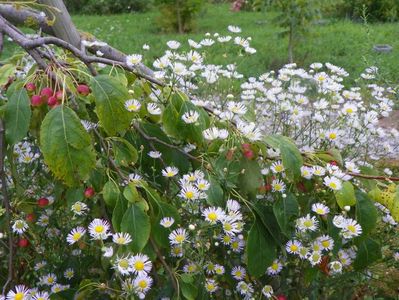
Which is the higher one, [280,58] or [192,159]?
[280,58]

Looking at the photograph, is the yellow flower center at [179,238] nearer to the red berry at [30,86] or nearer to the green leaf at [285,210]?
the green leaf at [285,210]

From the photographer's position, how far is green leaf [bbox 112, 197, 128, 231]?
134 centimetres

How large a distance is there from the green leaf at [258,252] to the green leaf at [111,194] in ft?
1.23

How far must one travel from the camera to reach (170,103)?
1.56 m

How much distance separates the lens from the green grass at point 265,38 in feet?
26.9

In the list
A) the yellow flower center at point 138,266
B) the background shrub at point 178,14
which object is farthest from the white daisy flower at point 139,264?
the background shrub at point 178,14

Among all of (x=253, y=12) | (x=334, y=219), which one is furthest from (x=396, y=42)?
(x=334, y=219)

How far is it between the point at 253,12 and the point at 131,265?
1346cm

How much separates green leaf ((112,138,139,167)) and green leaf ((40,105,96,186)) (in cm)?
20

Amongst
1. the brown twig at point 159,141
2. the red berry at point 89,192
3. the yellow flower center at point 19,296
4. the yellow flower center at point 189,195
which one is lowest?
the yellow flower center at point 19,296

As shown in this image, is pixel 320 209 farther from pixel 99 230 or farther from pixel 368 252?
pixel 99 230

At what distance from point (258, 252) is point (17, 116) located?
2.29 feet

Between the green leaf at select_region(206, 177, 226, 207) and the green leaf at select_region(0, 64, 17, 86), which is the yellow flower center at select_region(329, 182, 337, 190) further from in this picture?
the green leaf at select_region(0, 64, 17, 86)

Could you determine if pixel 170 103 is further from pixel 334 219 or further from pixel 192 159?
pixel 334 219
